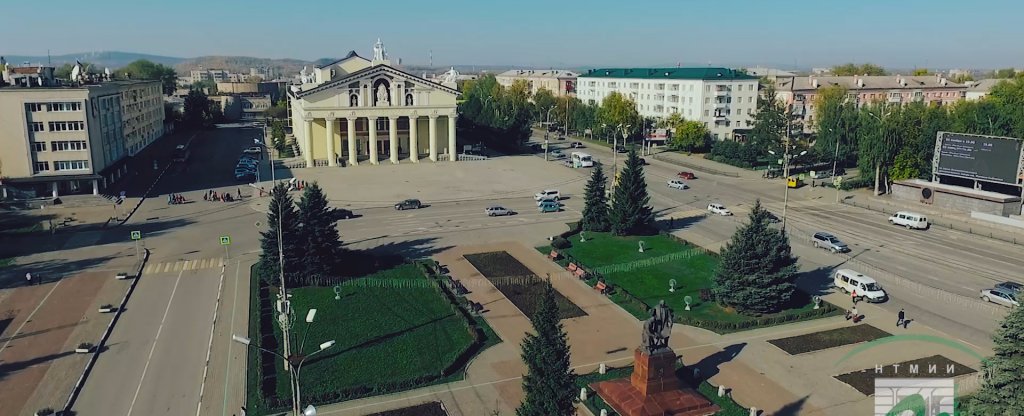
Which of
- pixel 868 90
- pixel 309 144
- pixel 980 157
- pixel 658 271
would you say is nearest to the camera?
pixel 658 271

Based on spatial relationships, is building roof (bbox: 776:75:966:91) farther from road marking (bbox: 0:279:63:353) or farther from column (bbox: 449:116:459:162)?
road marking (bbox: 0:279:63:353)

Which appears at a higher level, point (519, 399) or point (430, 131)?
point (430, 131)

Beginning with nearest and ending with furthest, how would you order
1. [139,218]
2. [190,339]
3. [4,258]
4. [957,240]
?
[190,339], [4,258], [957,240], [139,218]

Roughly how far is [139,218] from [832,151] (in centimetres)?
7207

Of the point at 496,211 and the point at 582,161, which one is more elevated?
the point at 582,161

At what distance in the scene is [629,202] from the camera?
52062 mm

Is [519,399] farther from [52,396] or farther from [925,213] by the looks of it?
[925,213]

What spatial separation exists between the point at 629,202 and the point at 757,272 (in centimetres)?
1658

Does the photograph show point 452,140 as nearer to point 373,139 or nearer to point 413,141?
point 413,141

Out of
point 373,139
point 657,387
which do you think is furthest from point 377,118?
point 657,387

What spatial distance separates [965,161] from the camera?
2367 inches

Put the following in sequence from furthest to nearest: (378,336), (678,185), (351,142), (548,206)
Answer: (351,142) < (678,185) < (548,206) < (378,336)

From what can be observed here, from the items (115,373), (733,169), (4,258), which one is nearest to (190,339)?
(115,373)

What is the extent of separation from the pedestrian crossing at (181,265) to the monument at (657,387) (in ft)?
98.3
